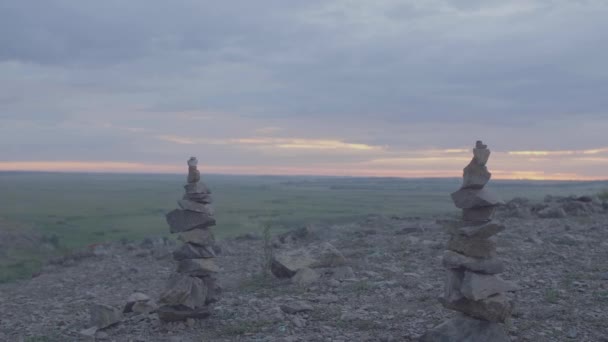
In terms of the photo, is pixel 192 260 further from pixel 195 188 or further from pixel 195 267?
pixel 195 188

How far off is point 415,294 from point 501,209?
43.2 ft

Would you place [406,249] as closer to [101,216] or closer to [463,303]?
[463,303]

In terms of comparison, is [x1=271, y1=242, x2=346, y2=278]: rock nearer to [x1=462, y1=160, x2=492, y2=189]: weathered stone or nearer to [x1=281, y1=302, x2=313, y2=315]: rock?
[x1=281, y1=302, x2=313, y2=315]: rock

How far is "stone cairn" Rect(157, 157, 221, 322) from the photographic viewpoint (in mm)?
11289

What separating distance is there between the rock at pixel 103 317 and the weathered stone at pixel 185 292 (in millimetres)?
1297

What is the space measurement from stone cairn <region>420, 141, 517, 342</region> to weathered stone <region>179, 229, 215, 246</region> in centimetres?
444

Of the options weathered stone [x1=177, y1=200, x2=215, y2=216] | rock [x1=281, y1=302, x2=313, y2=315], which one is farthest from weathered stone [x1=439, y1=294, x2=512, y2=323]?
weathered stone [x1=177, y1=200, x2=215, y2=216]

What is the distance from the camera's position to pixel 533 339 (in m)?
9.36

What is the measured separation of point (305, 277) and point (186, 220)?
349 cm

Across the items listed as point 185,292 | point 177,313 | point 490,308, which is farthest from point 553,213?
point 177,313

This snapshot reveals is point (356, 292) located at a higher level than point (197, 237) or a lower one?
lower

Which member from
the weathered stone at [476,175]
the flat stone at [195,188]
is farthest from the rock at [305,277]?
the weathered stone at [476,175]

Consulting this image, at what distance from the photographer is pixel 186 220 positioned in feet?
38.5

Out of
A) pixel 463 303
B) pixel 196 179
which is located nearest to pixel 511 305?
pixel 463 303
